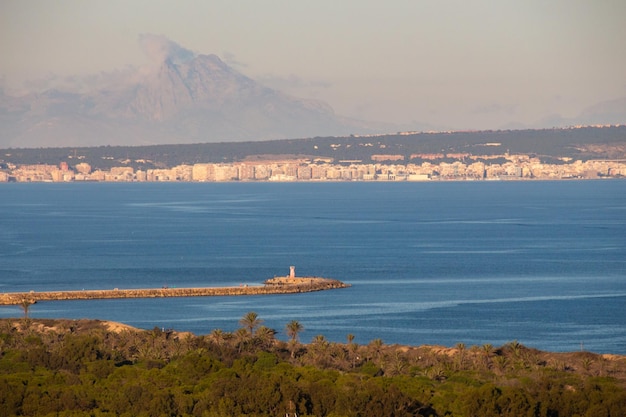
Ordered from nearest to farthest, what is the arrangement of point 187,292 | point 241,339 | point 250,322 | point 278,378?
point 278,378
point 241,339
point 250,322
point 187,292

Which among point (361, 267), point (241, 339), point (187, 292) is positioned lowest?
point (361, 267)

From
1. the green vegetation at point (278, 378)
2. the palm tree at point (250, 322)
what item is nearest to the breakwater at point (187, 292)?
the green vegetation at point (278, 378)

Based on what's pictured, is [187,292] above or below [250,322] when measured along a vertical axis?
below

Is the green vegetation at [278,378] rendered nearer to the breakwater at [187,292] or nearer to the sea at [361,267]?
the sea at [361,267]

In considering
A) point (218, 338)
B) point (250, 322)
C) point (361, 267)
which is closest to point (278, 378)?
point (218, 338)

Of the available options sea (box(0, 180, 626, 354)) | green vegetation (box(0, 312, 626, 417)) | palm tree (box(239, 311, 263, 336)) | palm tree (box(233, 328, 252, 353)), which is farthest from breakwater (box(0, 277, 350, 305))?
palm tree (box(233, 328, 252, 353))

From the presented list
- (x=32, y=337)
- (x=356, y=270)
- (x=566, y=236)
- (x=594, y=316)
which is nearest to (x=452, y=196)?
(x=566, y=236)

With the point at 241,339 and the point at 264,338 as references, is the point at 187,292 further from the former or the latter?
the point at 241,339

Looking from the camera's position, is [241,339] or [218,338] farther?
[218,338]
